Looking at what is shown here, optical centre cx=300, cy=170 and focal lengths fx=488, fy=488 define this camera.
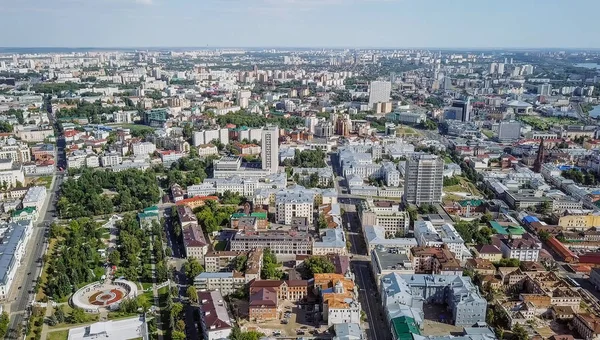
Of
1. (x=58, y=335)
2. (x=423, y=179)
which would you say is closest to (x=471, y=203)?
(x=423, y=179)

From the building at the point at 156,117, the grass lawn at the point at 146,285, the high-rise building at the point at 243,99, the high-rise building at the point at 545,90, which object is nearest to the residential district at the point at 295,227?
the grass lawn at the point at 146,285

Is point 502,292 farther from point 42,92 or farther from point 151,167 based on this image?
point 42,92

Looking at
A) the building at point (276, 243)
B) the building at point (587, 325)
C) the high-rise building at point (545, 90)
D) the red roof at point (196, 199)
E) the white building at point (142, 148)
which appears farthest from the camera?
the high-rise building at point (545, 90)

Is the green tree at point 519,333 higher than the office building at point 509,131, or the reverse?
the office building at point 509,131

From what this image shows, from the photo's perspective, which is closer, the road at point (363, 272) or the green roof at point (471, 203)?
the road at point (363, 272)

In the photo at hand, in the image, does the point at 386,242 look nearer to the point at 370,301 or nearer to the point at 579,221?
the point at 370,301

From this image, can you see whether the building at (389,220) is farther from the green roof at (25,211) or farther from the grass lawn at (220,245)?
the green roof at (25,211)
